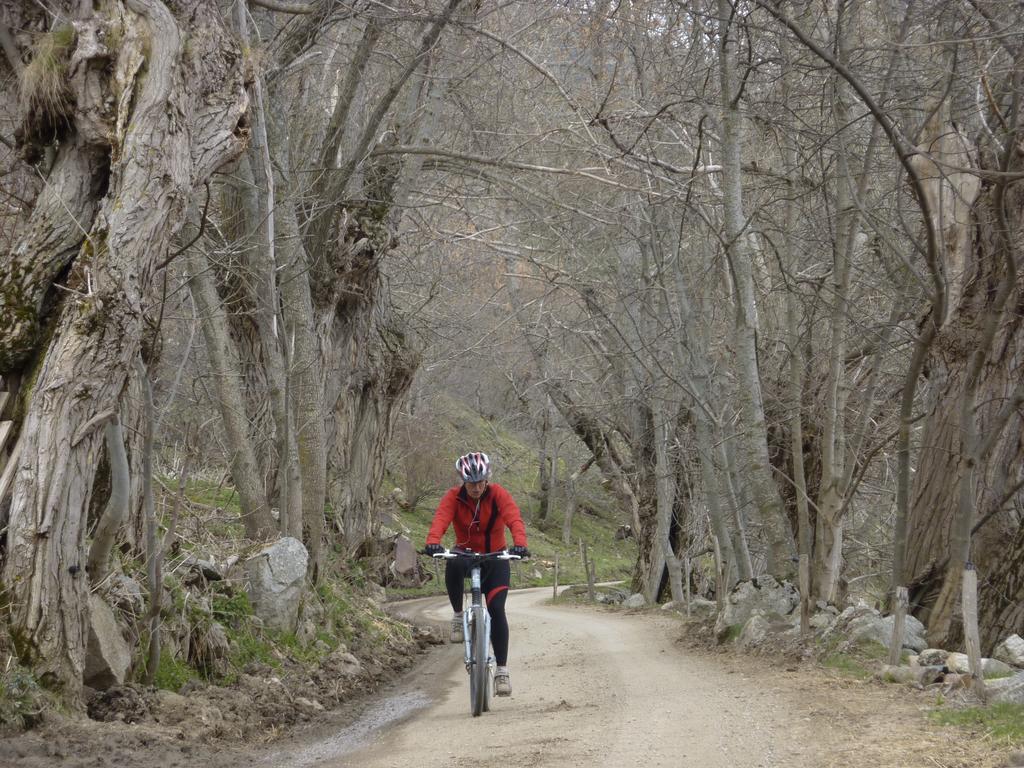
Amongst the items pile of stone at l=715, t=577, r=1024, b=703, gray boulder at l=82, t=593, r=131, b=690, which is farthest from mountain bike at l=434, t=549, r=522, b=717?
pile of stone at l=715, t=577, r=1024, b=703

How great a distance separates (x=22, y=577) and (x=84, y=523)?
598 millimetres

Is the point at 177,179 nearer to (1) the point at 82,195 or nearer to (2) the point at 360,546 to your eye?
(1) the point at 82,195

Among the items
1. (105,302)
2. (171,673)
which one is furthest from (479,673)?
(105,302)

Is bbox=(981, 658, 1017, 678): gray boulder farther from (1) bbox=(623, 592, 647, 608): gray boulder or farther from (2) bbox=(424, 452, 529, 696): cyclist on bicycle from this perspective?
(1) bbox=(623, 592, 647, 608): gray boulder

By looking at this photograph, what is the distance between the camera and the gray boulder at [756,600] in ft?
37.5

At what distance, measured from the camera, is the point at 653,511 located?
974 inches

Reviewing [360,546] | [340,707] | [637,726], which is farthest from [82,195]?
[360,546]

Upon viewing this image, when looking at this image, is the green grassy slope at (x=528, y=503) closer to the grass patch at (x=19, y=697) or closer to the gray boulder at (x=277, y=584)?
the gray boulder at (x=277, y=584)

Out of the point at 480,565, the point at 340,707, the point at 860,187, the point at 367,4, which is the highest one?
the point at 367,4

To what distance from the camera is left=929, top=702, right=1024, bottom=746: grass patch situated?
563 cm

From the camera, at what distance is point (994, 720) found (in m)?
6.11

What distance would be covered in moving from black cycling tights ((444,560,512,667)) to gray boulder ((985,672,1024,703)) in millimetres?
3352

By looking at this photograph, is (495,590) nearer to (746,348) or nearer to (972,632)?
(972,632)

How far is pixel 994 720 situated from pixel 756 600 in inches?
226
